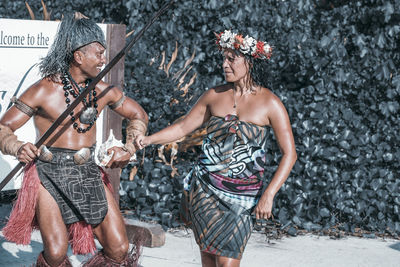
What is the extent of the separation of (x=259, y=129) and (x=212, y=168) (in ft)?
1.17

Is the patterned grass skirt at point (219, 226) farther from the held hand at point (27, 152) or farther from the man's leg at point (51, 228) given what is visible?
the held hand at point (27, 152)

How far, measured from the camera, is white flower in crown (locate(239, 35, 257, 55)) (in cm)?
386

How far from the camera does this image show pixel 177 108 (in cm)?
653

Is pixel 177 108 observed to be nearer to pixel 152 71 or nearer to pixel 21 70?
pixel 152 71

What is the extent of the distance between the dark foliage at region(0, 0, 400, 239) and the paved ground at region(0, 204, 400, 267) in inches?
11.1

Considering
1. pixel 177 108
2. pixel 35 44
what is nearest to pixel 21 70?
pixel 35 44

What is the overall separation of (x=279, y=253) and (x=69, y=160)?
2324 mm

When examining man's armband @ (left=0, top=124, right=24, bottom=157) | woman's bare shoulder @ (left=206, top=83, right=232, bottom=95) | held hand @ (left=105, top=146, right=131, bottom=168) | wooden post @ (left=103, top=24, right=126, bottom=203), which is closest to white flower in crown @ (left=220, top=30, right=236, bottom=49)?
woman's bare shoulder @ (left=206, top=83, right=232, bottom=95)

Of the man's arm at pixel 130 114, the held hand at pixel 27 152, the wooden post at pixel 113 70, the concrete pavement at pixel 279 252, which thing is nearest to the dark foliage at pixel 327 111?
the concrete pavement at pixel 279 252

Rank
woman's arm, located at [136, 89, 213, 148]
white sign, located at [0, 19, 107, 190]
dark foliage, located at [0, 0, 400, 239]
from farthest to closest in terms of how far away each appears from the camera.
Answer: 1. dark foliage, located at [0, 0, 400, 239]
2. white sign, located at [0, 19, 107, 190]
3. woman's arm, located at [136, 89, 213, 148]

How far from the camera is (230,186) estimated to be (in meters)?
3.88

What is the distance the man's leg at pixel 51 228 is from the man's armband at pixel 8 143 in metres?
0.30

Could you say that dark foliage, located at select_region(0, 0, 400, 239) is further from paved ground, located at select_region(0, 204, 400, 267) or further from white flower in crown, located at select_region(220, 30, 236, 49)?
white flower in crown, located at select_region(220, 30, 236, 49)

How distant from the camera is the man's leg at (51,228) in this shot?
155 inches
